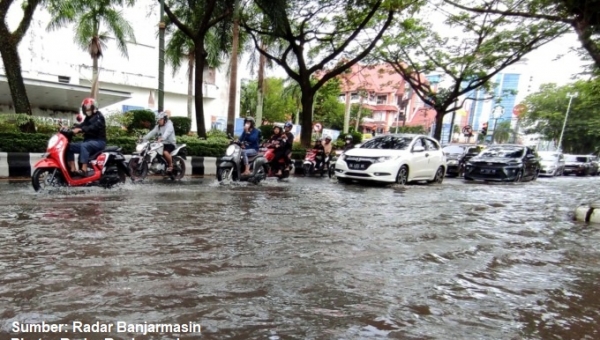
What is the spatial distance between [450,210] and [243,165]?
476 centimetres

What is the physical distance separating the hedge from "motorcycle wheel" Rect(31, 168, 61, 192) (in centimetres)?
300

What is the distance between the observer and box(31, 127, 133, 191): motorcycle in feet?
21.2

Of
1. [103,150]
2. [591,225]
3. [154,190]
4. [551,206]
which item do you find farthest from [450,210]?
Result: [103,150]

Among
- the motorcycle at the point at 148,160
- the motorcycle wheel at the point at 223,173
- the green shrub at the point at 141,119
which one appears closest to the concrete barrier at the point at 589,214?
the motorcycle wheel at the point at 223,173

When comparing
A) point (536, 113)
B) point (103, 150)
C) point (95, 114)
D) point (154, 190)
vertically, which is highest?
point (536, 113)

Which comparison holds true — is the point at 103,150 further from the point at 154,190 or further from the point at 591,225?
the point at 591,225

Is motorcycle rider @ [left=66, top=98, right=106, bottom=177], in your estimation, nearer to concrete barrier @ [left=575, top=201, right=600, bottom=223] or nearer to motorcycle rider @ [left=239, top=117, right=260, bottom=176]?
motorcycle rider @ [left=239, top=117, right=260, bottom=176]

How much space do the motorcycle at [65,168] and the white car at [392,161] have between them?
19.5ft

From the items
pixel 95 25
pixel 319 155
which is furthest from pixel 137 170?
pixel 95 25

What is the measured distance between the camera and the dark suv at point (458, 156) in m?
18.2

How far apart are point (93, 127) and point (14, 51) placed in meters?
6.20

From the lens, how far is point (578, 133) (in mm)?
41125

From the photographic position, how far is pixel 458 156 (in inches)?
788

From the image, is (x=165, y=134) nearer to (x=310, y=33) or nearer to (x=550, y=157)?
(x=310, y=33)
